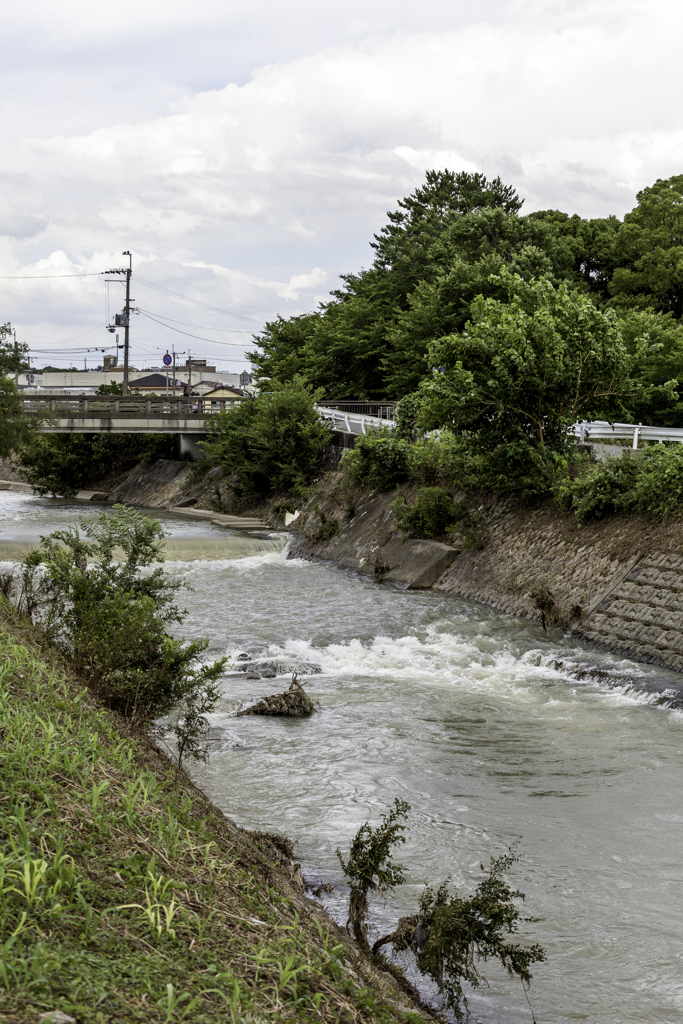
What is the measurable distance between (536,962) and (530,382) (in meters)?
16.0

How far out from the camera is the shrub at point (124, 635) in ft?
29.0

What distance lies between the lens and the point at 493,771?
9.96 meters

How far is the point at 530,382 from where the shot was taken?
67.7 feet

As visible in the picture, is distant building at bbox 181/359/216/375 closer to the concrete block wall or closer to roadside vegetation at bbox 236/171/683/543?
roadside vegetation at bbox 236/171/683/543

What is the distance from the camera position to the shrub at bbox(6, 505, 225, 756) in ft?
29.0

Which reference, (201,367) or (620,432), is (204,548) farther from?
(201,367)

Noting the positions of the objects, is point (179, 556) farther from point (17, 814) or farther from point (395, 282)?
point (395, 282)

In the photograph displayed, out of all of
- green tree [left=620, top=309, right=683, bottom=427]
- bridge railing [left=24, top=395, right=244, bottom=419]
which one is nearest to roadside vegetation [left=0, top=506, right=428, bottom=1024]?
green tree [left=620, top=309, right=683, bottom=427]

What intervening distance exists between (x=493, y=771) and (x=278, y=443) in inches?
1024

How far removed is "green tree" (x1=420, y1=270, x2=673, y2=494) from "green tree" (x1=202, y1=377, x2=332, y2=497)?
13.1m

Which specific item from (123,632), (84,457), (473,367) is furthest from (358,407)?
(123,632)

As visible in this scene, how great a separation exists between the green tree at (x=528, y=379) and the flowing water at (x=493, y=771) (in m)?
5.01

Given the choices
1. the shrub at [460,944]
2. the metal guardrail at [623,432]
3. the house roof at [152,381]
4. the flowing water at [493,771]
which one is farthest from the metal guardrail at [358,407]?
the house roof at [152,381]

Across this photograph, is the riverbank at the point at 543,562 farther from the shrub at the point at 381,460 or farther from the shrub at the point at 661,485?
the shrub at the point at 381,460
